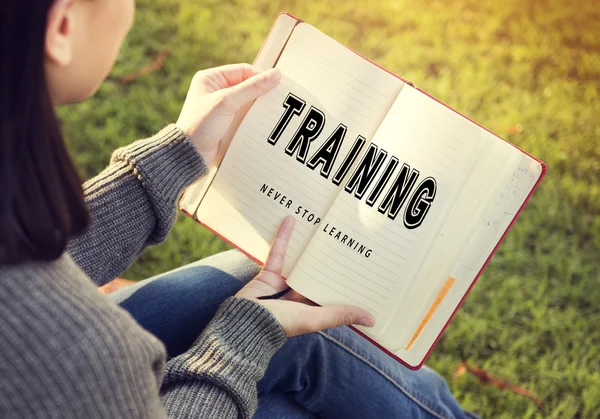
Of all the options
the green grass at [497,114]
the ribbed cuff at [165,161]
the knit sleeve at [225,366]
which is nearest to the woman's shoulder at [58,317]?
the knit sleeve at [225,366]

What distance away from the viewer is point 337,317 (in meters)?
0.96

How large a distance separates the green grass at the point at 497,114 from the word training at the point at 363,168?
0.72 metres

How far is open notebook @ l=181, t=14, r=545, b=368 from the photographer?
0.94 m

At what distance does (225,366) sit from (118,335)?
0.79ft

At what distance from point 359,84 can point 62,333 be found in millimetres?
580

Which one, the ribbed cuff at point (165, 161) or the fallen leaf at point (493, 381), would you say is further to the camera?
the fallen leaf at point (493, 381)

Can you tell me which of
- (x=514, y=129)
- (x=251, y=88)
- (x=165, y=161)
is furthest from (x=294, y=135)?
(x=514, y=129)

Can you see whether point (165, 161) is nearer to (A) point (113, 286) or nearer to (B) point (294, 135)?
(B) point (294, 135)

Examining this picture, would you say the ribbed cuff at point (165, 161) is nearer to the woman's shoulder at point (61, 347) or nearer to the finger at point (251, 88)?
the finger at point (251, 88)

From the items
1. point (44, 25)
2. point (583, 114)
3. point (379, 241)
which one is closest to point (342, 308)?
point (379, 241)

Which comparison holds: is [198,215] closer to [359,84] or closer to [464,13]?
[359,84]

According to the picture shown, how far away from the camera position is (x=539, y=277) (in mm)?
1660

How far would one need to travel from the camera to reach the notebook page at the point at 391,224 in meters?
0.94

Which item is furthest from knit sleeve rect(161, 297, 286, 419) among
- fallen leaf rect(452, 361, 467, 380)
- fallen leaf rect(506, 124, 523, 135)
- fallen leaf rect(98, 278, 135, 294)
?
fallen leaf rect(506, 124, 523, 135)
